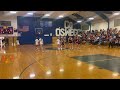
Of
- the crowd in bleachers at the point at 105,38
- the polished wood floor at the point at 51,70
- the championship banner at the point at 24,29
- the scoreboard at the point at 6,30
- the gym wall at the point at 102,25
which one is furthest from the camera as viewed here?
the championship banner at the point at 24,29

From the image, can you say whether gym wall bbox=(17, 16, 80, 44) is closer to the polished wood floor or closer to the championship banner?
the championship banner

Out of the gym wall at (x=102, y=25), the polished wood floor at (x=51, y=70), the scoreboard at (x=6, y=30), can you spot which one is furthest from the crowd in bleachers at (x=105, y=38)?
the scoreboard at (x=6, y=30)

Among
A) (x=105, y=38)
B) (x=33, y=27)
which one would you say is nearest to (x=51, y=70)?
(x=105, y=38)

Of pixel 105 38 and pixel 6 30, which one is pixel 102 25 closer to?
pixel 105 38

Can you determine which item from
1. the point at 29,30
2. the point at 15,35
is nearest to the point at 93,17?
the point at 29,30

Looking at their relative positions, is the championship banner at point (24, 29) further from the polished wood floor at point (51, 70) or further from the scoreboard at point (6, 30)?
the polished wood floor at point (51, 70)

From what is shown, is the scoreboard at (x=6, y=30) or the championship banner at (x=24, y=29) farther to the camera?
the championship banner at (x=24, y=29)

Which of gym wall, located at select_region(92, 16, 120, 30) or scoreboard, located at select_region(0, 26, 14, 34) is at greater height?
gym wall, located at select_region(92, 16, 120, 30)

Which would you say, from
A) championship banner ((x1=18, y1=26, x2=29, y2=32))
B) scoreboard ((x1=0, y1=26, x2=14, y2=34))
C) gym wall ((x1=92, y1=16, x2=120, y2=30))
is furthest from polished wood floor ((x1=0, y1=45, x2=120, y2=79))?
championship banner ((x1=18, y1=26, x2=29, y2=32))

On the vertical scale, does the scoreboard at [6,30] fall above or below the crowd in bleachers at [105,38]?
above
